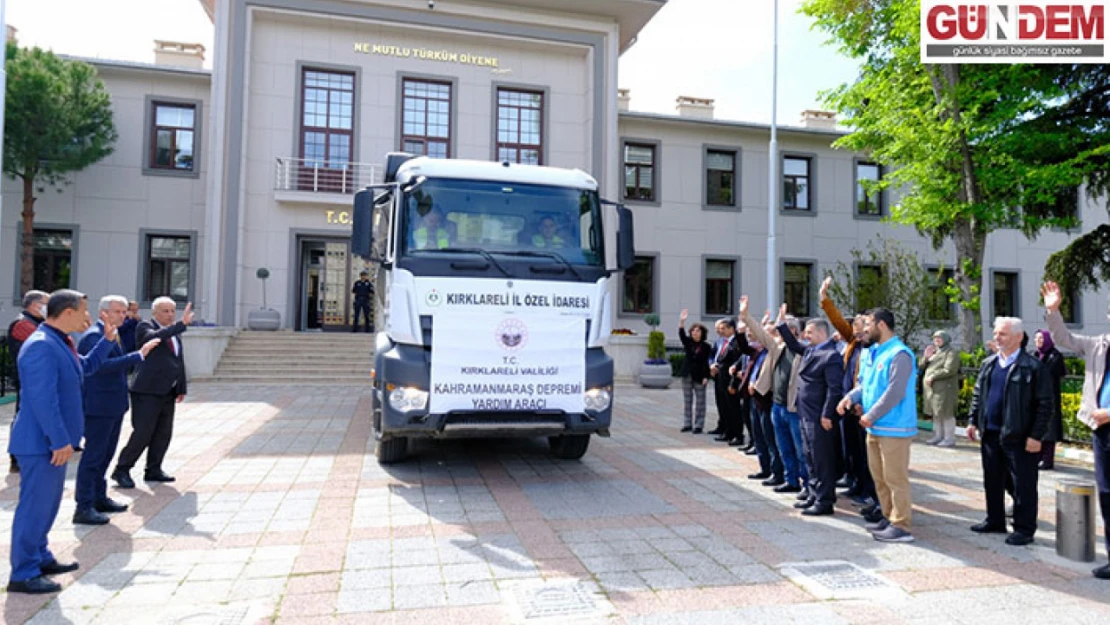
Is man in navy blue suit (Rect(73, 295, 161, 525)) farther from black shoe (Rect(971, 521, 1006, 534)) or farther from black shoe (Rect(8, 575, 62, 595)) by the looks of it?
black shoe (Rect(971, 521, 1006, 534))

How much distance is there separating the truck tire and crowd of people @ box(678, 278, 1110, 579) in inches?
77.7

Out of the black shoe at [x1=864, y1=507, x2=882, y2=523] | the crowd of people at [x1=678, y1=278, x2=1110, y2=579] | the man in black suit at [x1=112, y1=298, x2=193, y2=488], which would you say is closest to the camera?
the crowd of people at [x1=678, y1=278, x2=1110, y2=579]

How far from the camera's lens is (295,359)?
17.4 metres

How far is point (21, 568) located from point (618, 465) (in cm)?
566

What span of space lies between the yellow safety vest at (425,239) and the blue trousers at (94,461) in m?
3.11

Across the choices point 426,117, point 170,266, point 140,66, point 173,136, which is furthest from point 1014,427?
point 140,66

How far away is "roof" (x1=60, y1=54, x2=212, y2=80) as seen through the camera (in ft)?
62.3

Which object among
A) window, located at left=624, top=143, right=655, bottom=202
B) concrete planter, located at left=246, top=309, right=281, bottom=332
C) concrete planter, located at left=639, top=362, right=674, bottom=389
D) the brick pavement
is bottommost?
the brick pavement

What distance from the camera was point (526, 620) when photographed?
3.71m

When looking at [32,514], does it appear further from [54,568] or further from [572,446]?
[572,446]

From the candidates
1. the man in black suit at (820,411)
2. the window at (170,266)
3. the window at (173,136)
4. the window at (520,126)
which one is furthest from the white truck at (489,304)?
the window at (173,136)

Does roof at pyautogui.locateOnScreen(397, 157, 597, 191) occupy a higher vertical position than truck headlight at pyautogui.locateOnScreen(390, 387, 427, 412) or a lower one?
higher

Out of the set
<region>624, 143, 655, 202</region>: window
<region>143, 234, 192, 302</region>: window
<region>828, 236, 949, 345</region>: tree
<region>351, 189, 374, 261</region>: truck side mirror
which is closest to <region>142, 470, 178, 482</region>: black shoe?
<region>351, 189, 374, 261</region>: truck side mirror

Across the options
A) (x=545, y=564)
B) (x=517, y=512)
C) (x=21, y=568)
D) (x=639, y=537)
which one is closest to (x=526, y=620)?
(x=545, y=564)
